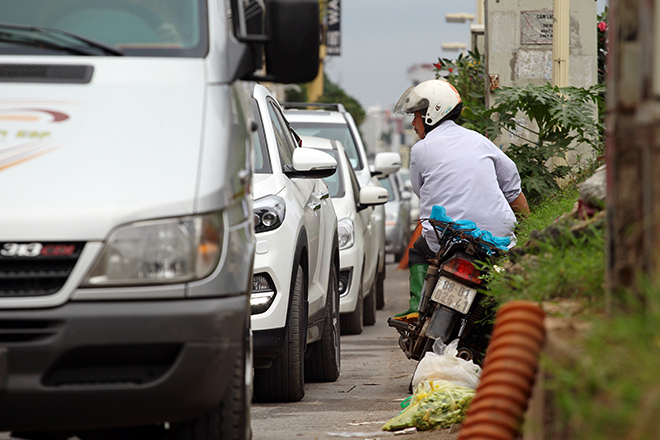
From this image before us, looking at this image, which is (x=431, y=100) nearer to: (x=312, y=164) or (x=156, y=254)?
(x=312, y=164)

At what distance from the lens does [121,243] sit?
3.23 meters

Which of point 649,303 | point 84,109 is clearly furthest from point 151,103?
point 649,303

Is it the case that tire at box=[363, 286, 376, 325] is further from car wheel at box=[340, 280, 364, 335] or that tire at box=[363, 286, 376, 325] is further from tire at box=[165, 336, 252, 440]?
tire at box=[165, 336, 252, 440]

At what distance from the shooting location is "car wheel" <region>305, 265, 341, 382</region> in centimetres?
680

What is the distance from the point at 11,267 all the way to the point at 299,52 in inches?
58.4

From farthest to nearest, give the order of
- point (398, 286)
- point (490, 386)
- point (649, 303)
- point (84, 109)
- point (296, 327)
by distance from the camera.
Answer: point (398, 286)
point (296, 327)
point (84, 109)
point (490, 386)
point (649, 303)

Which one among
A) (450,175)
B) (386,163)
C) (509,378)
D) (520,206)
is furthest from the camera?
(386,163)

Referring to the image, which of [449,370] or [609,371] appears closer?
[609,371]

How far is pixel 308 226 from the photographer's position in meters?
6.15

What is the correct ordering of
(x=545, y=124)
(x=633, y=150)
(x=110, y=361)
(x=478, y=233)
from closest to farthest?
(x=633, y=150) → (x=110, y=361) → (x=478, y=233) → (x=545, y=124)

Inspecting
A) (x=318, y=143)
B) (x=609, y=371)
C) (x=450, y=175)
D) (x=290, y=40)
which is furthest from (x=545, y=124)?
(x=609, y=371)

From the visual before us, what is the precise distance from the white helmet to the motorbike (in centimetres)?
111

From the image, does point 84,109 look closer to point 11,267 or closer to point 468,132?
point 11,267

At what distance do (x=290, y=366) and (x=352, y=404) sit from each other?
481mm
